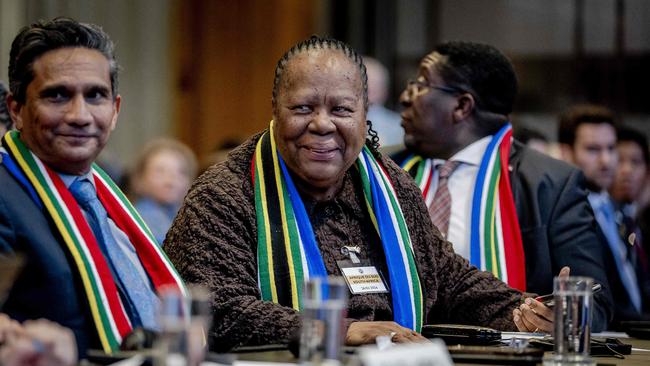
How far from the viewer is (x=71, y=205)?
272 centimetres

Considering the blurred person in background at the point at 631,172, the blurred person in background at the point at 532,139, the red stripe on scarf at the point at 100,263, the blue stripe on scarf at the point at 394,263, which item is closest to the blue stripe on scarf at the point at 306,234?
the blue stripe on scarf at the point at 394,263

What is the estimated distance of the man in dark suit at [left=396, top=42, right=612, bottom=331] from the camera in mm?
4105

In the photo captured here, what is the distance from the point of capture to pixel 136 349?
2.38 metres

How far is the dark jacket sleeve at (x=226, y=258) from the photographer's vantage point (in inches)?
114

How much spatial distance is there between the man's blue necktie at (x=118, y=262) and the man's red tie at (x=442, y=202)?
1.62 meters

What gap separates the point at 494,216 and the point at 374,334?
1.51m

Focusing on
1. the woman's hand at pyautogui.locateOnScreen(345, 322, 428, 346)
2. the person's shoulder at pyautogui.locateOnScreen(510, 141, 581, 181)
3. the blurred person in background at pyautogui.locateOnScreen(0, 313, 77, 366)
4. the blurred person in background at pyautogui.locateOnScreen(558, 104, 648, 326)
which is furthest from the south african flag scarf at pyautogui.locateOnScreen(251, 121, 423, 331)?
the blurred person in background at pyautogui.locateOnScreen(558, 104, 648, 326)

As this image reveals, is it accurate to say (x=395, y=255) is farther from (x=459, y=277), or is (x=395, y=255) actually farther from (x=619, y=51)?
(x=619, y=51)

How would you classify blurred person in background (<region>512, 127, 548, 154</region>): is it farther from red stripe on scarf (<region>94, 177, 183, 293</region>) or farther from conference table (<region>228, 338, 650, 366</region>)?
red stripe on scarf (<region>94, 177, 183, 293</region>)

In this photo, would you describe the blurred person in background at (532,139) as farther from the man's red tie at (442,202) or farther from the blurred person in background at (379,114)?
the man's red tie at (442,202)

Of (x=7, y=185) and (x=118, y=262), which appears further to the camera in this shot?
(x=118, y=262)

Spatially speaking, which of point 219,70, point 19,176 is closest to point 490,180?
point 19,176

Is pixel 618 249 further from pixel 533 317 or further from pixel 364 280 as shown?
pixel 364 280

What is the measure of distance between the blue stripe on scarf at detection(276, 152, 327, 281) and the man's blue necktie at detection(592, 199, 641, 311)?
2198 mm
